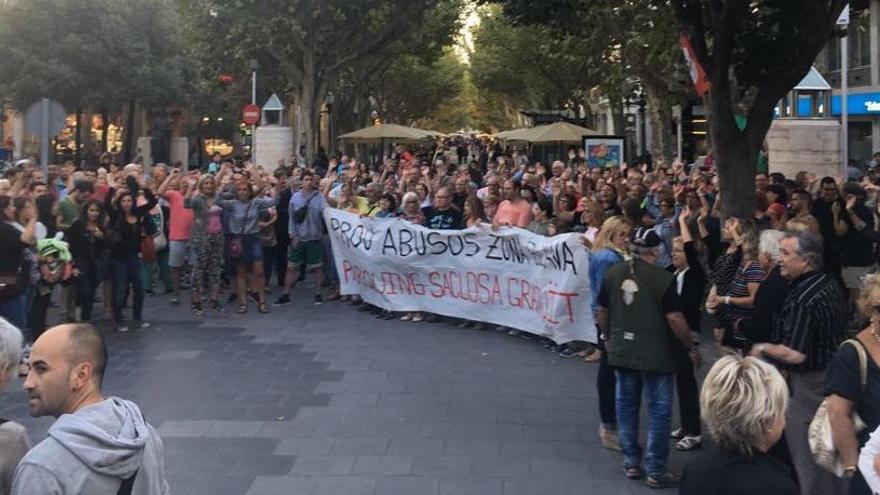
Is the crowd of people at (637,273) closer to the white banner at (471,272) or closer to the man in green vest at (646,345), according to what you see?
the man in green vest at (646,345)

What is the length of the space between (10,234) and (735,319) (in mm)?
6282

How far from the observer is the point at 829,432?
13.6 feet

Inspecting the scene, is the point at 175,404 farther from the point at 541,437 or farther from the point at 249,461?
the point at 541,437

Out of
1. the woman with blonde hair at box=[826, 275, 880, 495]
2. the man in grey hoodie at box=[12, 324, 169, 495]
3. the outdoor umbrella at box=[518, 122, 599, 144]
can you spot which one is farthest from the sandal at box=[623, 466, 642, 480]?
the outdoor umbrella at box=[518, 122, 599, 144]

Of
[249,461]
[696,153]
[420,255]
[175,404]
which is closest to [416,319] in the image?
[420,255]

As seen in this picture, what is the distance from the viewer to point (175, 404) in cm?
827

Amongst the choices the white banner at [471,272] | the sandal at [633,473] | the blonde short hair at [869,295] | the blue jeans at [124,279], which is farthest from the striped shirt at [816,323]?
the blue jeans at [124,279]

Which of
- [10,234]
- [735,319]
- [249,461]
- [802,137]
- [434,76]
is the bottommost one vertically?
[249,461]

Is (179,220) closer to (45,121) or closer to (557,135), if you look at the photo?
(45,121)

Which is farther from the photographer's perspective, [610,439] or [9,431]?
[610,439]

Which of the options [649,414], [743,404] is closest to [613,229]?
[649,414]

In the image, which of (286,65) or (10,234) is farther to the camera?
(286,65)

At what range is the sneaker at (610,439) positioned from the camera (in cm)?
700

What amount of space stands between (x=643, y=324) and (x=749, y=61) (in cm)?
618
